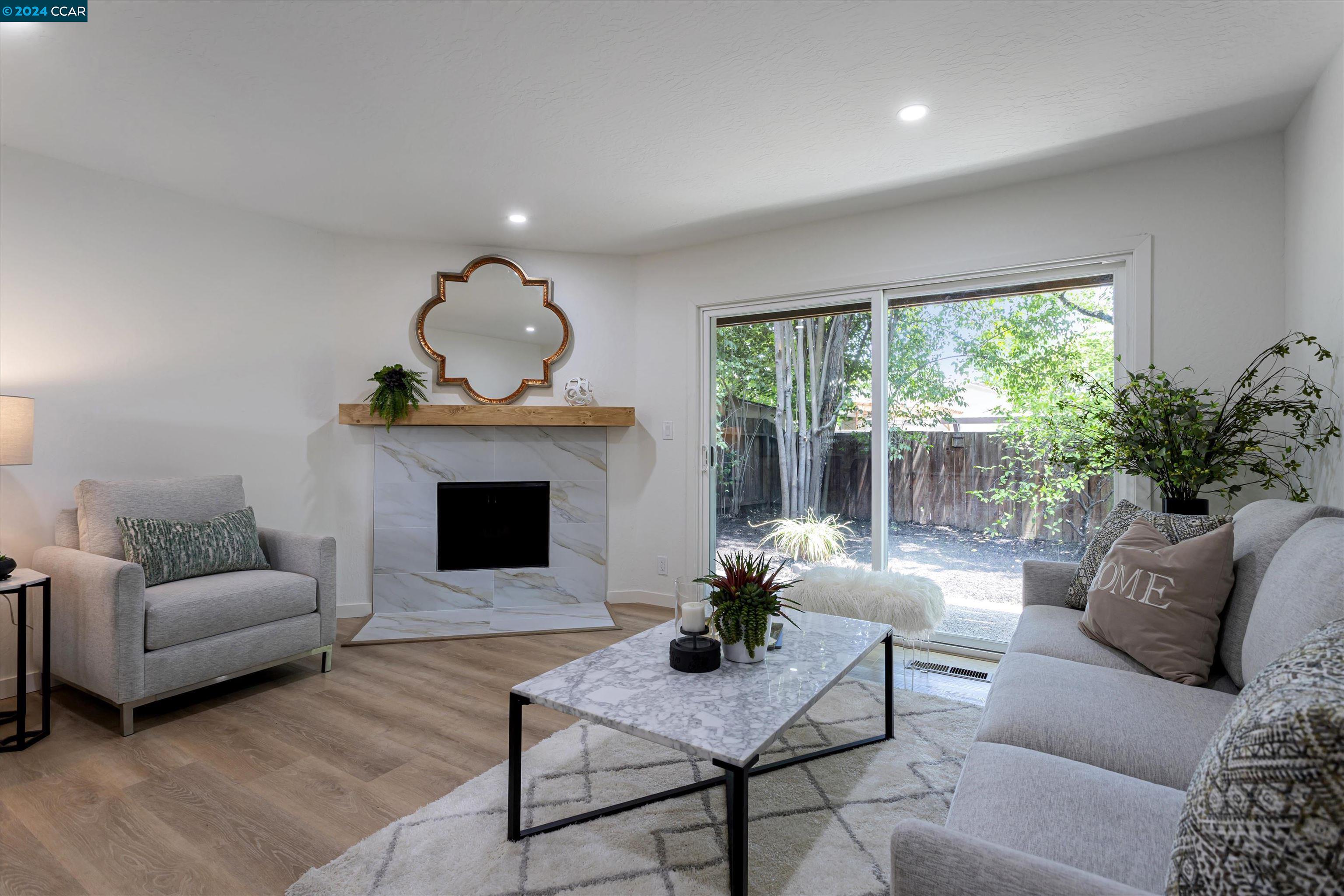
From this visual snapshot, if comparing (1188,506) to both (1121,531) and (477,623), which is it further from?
(477,623)

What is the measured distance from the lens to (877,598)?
305 cm

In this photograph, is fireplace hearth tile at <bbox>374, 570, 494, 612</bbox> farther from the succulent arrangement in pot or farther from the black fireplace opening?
the succulent arrangement in pot

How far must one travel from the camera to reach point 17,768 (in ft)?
7.29

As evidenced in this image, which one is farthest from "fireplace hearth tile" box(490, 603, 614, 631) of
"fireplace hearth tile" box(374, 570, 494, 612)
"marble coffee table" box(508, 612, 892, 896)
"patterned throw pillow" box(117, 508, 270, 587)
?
"marble coffee table" box(508, 612, 892, 896)

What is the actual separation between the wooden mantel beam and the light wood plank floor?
59.0 inches

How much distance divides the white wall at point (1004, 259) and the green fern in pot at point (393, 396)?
149 cm

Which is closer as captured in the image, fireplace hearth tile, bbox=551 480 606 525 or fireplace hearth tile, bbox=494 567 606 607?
fireplace hearth tile, bbox=494 567 606 607

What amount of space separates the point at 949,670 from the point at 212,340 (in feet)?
14.0

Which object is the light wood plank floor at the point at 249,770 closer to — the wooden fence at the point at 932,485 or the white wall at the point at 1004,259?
the wooden fence at the point at 932,485

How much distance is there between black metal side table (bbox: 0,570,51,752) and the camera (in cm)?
235

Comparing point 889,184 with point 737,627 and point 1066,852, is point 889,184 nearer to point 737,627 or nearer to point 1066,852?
point 737,627

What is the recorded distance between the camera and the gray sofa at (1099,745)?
90 cm

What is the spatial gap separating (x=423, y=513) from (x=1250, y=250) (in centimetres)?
→ 453

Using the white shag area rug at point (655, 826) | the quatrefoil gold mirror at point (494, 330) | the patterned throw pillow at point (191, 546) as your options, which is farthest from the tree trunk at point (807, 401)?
the patterned throw pillow at point (191, 546)
